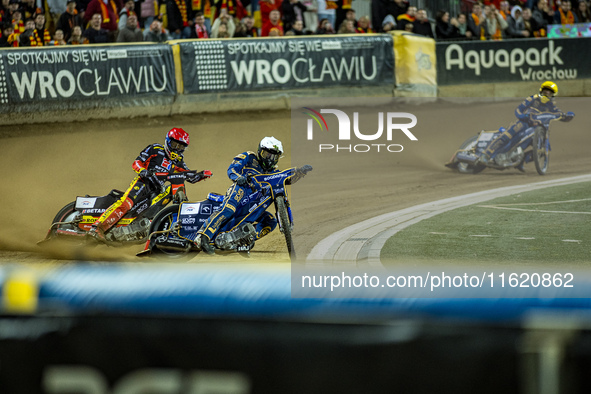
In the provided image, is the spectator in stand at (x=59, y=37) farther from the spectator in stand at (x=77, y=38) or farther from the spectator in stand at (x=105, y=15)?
the spectator in stand at (x=105, y=15)

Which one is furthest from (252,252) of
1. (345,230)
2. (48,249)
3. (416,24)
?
(416,24)

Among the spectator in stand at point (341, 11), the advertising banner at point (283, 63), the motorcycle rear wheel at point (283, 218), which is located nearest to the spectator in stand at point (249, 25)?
the advertising banner at point (283, 63)

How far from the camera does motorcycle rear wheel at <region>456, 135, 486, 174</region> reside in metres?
14.0

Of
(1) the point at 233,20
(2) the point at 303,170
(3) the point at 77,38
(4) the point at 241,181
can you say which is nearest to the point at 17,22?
(3) the point at 77,38

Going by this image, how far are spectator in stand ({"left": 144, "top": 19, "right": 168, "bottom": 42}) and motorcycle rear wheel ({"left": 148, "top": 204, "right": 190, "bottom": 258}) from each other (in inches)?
297

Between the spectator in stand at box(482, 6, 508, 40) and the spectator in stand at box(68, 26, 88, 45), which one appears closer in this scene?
the spectator in stand at box(68, 26, 88, 45)

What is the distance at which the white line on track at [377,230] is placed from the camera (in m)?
8.79

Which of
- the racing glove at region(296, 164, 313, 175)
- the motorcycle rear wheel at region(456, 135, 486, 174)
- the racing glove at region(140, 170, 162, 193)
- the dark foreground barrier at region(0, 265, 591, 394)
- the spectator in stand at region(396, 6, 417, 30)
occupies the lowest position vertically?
the motorcycle rear wheel at region(456, 135, 486, 174)

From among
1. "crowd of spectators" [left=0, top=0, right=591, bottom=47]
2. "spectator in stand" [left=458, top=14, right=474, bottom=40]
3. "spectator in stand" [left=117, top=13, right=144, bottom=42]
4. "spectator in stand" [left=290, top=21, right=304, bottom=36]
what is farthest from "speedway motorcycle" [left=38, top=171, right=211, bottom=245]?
"spectator in stand" [left=458, top=14, right=474, bottom=40]

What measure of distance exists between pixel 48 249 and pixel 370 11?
10551 mm

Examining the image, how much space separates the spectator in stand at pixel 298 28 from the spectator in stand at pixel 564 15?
693 cm

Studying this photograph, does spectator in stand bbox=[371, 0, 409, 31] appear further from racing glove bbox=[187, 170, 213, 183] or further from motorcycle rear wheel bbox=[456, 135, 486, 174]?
racing glove bbox=[187, 170, 213, 183]

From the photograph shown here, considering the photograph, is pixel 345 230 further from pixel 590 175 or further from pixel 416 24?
pixel 416 24

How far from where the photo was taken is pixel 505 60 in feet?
56.6
